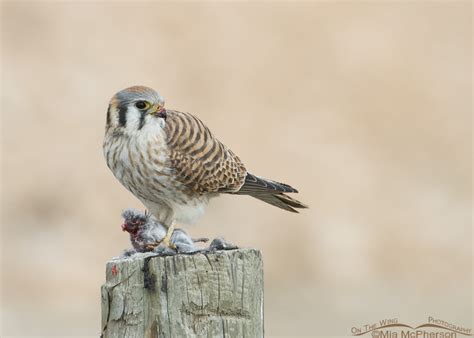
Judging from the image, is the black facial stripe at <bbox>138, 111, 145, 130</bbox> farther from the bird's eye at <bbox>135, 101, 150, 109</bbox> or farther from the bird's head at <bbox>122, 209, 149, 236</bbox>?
the bird's head at <bbox>122, 209, 149, 236</bbox>

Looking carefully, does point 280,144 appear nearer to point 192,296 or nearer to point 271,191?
point 271,191

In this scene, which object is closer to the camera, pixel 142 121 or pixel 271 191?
pixel 142 121

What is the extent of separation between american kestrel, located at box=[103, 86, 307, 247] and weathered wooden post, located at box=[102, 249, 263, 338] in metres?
1.43

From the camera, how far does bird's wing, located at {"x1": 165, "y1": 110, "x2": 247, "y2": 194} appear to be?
5.50 meters

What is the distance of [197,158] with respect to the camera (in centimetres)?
555

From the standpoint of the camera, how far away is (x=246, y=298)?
3865mm

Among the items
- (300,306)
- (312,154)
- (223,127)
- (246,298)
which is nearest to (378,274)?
(300,306)

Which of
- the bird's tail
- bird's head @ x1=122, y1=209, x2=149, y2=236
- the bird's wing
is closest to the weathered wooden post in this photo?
bird's head @ x1=122, y1=209, x2=149, y2=236

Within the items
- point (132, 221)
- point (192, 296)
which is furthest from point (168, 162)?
point (192, 296)

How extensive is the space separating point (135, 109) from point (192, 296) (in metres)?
1.64

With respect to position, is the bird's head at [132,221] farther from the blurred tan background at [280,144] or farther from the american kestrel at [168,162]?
the blurred tan background at [280,144]

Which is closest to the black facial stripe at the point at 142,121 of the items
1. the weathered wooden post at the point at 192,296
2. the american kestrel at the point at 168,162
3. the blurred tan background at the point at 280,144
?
the american kestrel at the point at 168,162

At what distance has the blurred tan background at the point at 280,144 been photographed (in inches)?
416

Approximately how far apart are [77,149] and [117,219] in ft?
3.93
